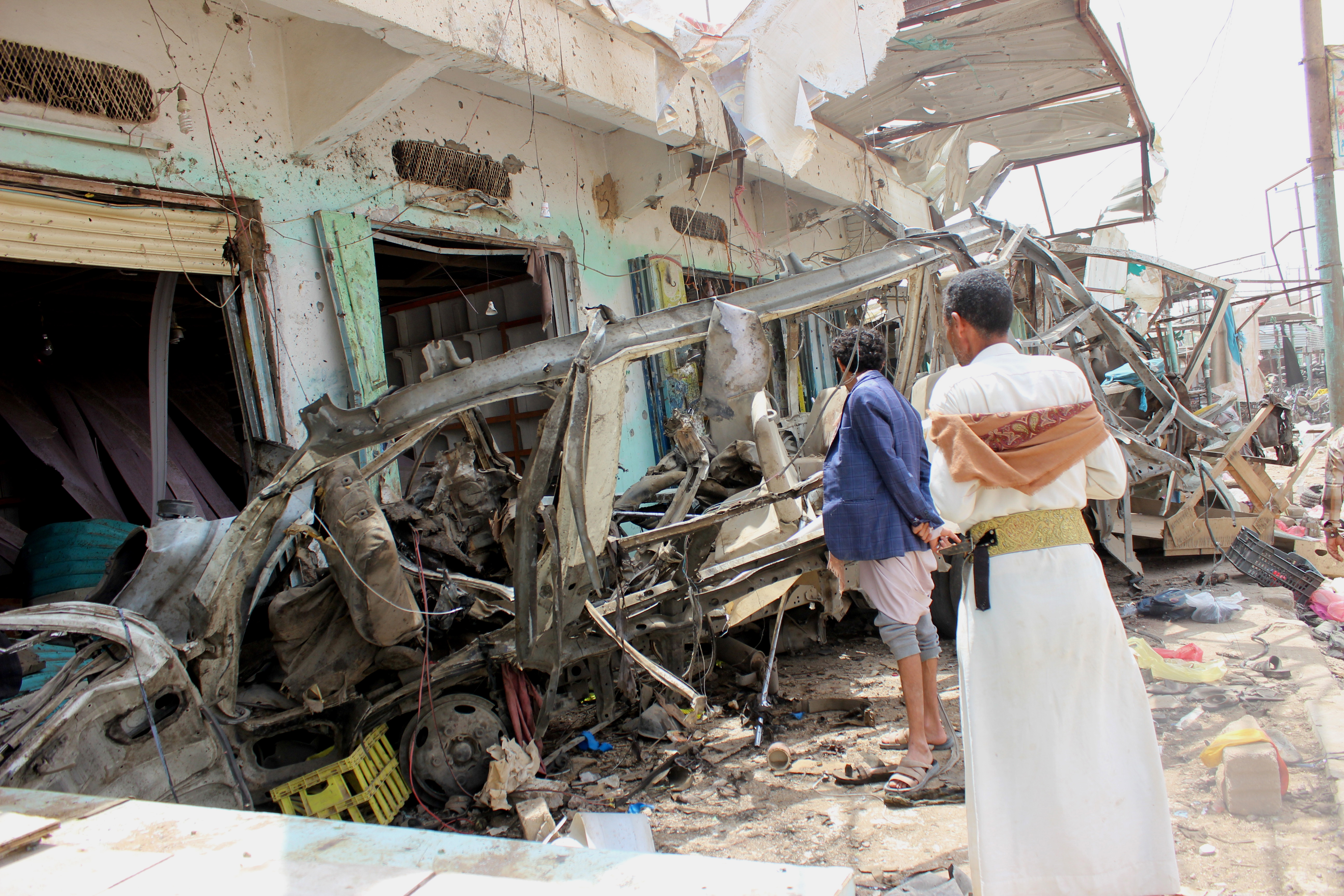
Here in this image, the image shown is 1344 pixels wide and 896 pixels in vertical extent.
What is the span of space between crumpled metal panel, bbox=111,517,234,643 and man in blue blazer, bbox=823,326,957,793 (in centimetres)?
255

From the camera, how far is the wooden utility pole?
884 cm

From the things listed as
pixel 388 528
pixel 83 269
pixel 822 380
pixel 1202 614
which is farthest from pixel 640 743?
pixel 822 380

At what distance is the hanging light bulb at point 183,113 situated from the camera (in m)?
4.64

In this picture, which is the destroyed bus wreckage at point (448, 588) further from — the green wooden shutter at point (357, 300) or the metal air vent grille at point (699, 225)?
the metal air vent grille at point (699, 225)

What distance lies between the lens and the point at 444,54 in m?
5.01

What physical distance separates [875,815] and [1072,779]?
44.8 inches

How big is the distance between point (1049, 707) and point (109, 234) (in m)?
5.14

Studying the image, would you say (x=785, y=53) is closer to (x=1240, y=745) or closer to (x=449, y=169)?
(x=449, y=169)

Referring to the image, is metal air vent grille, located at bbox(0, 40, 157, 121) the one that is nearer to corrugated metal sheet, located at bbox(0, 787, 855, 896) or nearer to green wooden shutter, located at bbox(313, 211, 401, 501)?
A: green wooden shutter, located at bbox(313, 211, 401, 501)

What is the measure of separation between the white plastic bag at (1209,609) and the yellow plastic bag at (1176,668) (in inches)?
39.7

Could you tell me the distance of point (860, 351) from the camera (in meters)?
3.61

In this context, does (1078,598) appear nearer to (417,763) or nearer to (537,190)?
(417,763)

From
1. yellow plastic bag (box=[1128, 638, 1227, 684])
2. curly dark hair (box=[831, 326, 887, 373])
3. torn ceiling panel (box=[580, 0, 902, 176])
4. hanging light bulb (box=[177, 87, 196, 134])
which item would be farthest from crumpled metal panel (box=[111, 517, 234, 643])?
torn ceiling panel (box=[580, 0, 902, 176])

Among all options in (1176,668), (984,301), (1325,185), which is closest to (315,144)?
(984,301)
